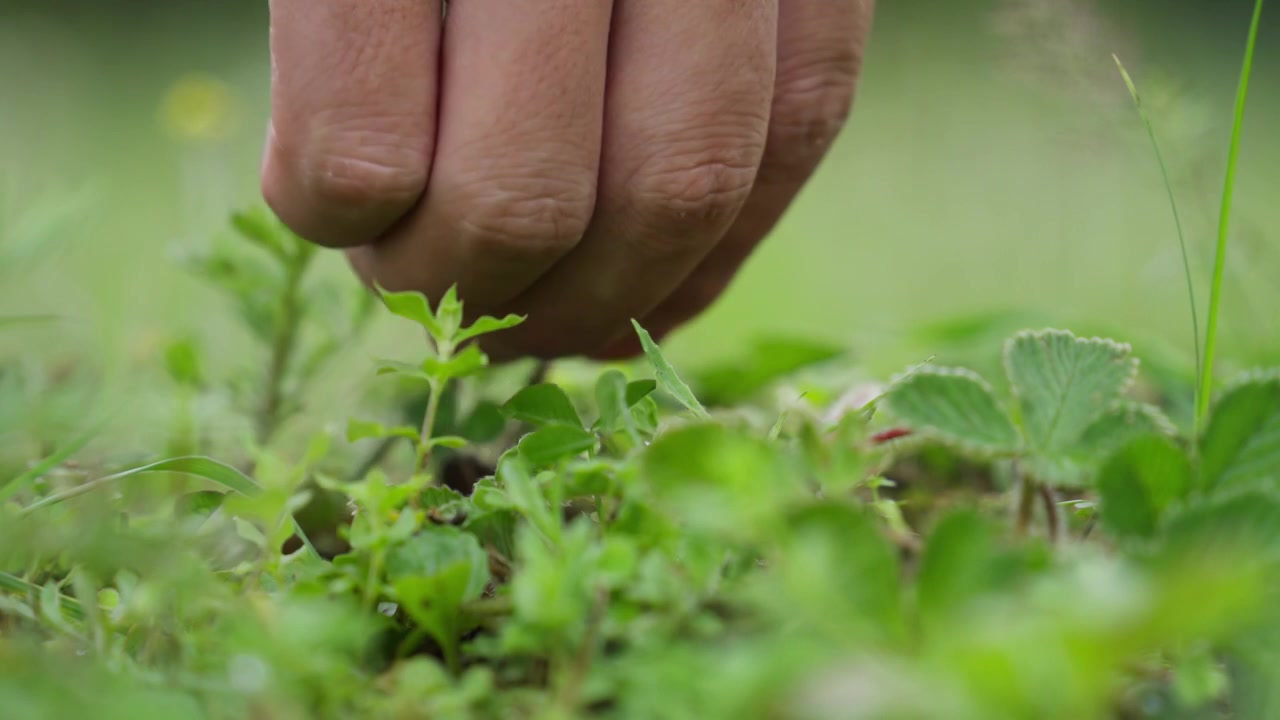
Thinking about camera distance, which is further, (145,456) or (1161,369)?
(1161,369)

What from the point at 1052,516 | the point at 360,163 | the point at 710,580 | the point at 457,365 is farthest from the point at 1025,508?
the point at 360,163

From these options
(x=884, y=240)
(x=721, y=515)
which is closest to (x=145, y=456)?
(x=721, y=515)

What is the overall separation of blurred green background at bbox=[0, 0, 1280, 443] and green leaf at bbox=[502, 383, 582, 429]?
1.99ft

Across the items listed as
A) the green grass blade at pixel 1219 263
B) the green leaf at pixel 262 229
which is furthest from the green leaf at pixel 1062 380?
the green leaf at pixel 262 229

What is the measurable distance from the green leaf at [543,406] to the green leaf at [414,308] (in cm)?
5

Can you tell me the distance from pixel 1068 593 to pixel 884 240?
3467mm

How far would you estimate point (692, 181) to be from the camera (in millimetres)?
805

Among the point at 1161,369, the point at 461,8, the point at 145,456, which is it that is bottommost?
the point at 1161,369

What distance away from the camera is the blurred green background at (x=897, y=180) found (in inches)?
53.1

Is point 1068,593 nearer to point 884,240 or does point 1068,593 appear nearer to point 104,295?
point 104,295

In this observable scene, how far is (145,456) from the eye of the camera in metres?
0.86

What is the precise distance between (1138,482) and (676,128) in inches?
19.7

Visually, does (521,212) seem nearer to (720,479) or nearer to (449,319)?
(449,319)

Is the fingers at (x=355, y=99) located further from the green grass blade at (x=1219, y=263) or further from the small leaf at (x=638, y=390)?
the green grass blade at (x=1219, y=263)
